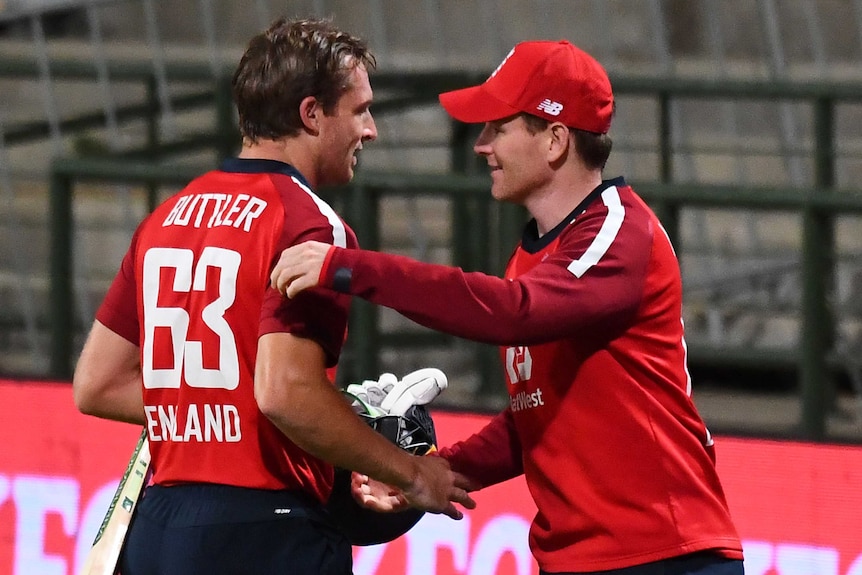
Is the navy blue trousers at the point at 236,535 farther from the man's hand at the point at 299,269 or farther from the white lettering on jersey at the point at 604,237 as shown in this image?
the white lettering on jersey at the point at 604,237

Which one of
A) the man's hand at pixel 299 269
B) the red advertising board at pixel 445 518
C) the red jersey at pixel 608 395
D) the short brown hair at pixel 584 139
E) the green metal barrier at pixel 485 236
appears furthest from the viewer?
the green metal barrier at pixel 485 236

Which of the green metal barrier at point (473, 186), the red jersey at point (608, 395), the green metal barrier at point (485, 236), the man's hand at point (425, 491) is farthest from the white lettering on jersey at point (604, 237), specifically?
the green metal barrier at point (473, 186)

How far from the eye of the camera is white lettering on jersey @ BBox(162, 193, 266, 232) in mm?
3029

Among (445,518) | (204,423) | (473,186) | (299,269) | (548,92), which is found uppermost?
(548,92)

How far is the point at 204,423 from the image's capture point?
10.0 feet

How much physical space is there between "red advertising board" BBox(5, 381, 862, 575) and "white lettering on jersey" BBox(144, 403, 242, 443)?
6.65 feet

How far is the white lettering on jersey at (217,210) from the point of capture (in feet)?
9.94

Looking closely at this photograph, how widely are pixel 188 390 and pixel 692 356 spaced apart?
377 centimetres

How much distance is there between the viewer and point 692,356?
6477 millimetres

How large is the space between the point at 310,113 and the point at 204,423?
0.66 meters

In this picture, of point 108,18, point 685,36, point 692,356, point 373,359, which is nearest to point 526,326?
point 373,359

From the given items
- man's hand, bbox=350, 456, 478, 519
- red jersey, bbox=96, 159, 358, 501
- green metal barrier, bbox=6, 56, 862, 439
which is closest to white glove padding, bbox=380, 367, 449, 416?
man's hand, bbox=350, 456, 478, 519

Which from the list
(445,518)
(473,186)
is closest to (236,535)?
(445,518)

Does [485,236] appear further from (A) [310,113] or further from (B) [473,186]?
(A) [310,113]
